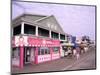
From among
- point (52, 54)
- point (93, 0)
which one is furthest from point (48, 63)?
point (93, 0)

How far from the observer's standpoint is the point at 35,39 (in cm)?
229

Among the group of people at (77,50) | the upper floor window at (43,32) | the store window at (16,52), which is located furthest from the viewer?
the group of people at (77,50)

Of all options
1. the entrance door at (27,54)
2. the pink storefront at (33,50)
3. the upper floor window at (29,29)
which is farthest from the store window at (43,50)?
the upper floor window at (29,29)

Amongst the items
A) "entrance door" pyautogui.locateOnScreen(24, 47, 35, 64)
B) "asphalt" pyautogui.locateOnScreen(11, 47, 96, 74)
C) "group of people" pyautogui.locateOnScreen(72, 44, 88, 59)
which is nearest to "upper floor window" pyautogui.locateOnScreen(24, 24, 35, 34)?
"entrance door" pyautogui.locateOnScreen(24, 47, 35, 64)

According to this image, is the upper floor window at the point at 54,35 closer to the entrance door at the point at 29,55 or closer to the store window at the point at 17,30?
Result: the entrance door at the point at 29,55

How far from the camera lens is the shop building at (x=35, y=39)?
7.22 ft

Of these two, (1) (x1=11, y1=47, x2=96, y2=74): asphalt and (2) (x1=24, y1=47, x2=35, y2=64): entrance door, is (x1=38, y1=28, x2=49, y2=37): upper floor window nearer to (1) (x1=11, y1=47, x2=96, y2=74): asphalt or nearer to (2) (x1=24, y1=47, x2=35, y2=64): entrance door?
(2) (x1=24, y1=47, x2=35, y2=64): entrance door

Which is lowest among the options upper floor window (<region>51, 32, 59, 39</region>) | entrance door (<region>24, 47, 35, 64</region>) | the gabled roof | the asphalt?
the asphalt

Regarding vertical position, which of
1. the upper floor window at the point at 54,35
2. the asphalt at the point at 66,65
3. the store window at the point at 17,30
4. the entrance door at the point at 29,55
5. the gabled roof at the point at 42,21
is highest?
the gabled roof at the point at 42,21

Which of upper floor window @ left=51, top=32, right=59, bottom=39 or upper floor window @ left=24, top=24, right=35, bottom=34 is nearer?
upper floor window @ left=24, top=24, right=35, bottom=34

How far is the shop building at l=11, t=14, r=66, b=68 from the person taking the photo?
2201 millimetres

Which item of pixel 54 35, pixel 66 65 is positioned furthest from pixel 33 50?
pixel 66 65

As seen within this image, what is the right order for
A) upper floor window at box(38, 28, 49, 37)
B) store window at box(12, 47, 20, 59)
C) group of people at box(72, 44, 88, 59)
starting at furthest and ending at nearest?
1. group of people at box(72, 44, 88, 59)
2. upper floor window at box(38, 28, 49, 37)
3. store window at box(12, 47, 20, 59)

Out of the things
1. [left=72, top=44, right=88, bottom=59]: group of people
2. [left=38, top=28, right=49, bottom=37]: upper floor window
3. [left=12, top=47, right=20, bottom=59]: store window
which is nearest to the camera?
[left=12, top=47, right=20, bottom=59]: store window
